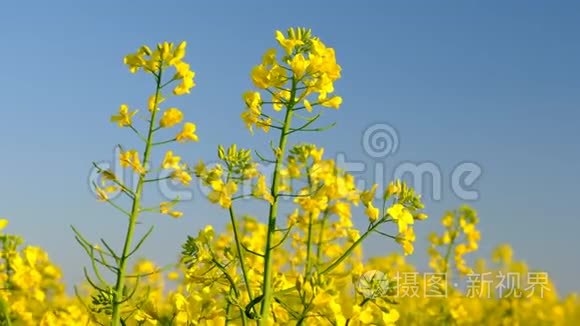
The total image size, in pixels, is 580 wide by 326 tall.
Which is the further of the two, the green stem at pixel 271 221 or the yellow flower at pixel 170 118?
the yellow flower at pixel 170 118

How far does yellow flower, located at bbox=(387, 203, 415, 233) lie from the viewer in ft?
10.0

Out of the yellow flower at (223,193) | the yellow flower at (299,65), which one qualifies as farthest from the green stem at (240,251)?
the yellow flower at (299,65)

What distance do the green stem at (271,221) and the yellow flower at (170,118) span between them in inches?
20.0

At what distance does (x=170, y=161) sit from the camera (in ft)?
10.8

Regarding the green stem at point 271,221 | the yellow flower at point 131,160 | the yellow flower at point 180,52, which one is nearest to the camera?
the green stem at point 271,221

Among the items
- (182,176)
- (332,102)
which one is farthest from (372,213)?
(182,176)

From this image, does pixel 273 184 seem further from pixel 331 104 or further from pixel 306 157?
pixel 306 157

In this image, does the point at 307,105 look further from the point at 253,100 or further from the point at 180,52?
the point at 180,52

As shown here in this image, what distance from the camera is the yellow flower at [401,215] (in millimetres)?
3053

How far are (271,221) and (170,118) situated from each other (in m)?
0.70

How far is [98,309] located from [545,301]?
6890 millimetres

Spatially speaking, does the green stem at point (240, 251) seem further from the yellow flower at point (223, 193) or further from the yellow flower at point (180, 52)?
the yellow flower at point (180, 52)

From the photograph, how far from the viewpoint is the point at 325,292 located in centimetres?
270

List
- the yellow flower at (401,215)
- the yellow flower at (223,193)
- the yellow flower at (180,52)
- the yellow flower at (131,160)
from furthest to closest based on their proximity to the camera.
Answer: the yellow flower at (180,52) < the yellow flower at (131,160) < the yellow flower at (401,215) < the yellow flower at (223,193)
